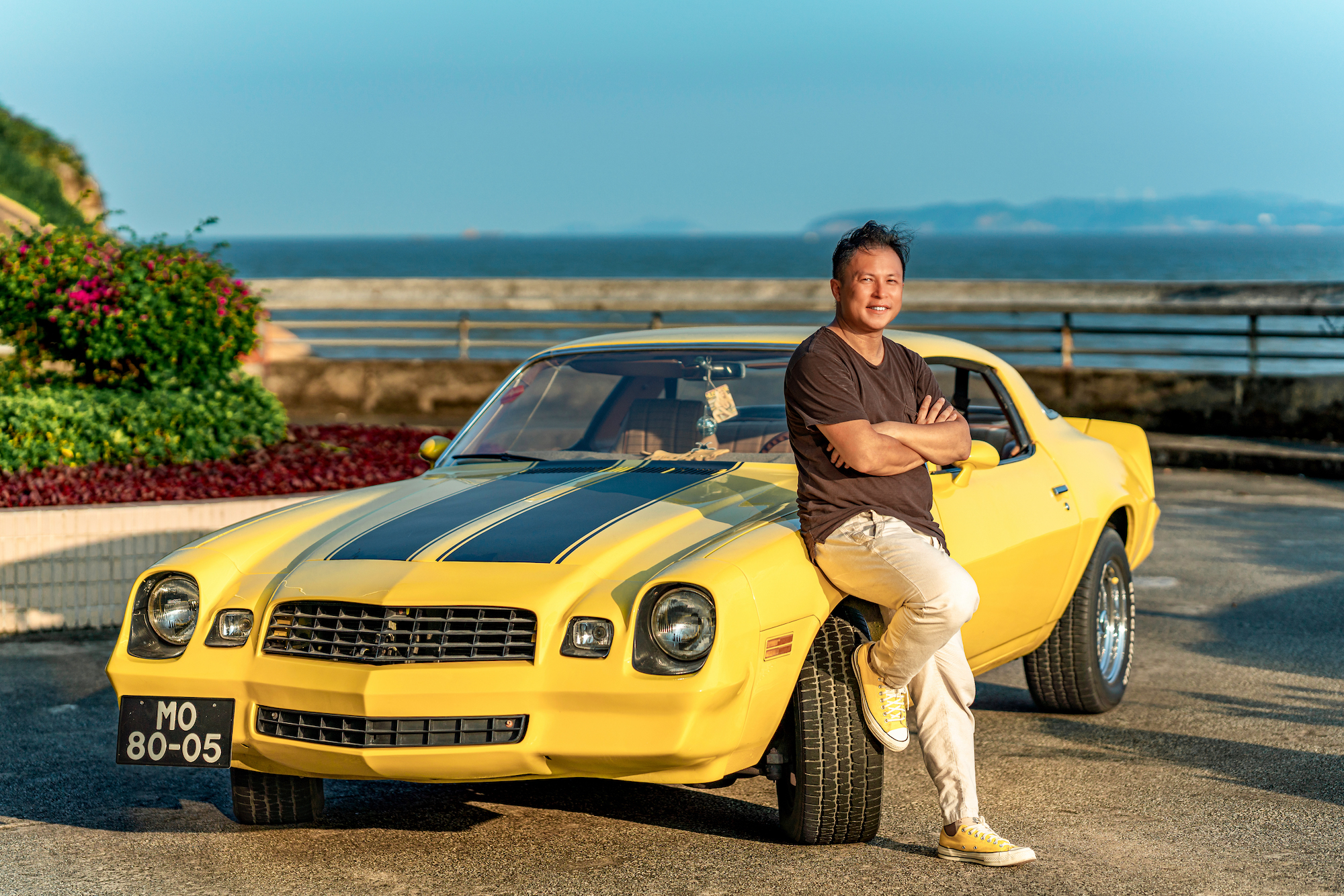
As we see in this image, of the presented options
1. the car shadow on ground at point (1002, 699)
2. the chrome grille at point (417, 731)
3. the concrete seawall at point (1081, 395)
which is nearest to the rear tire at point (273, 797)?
the chrome grille at point (417, 731)

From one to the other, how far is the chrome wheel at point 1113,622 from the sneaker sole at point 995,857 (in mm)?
1937

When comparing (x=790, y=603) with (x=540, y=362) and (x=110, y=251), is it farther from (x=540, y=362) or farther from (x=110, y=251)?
(x=110, y=251)

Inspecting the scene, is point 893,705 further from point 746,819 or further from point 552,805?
point 552,805


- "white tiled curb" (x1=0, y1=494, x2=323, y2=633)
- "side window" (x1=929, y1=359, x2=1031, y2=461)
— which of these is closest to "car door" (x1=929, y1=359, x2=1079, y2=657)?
"side window" (x1=929, y1=359, x2=1031, y2=461)

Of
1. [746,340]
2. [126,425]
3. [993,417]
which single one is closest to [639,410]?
[746,340]

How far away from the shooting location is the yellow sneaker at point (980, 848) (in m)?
4.27

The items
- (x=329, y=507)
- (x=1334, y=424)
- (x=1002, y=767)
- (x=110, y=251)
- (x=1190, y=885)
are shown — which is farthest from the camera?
(x=1334, y=424)

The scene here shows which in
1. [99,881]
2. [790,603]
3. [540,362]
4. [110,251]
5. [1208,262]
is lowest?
[99,881]

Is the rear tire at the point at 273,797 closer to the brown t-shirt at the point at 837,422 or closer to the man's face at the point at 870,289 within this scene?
the brown t-shirt at the point at 837,422

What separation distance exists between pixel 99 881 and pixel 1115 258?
440 ft

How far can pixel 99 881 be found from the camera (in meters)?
4.22

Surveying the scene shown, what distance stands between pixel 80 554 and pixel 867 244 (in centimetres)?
486

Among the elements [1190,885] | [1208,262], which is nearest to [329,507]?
[1190,885]

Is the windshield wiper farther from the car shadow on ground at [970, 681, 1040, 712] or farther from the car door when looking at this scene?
the car shadow on ground at [970, 681, 1040, 712]
